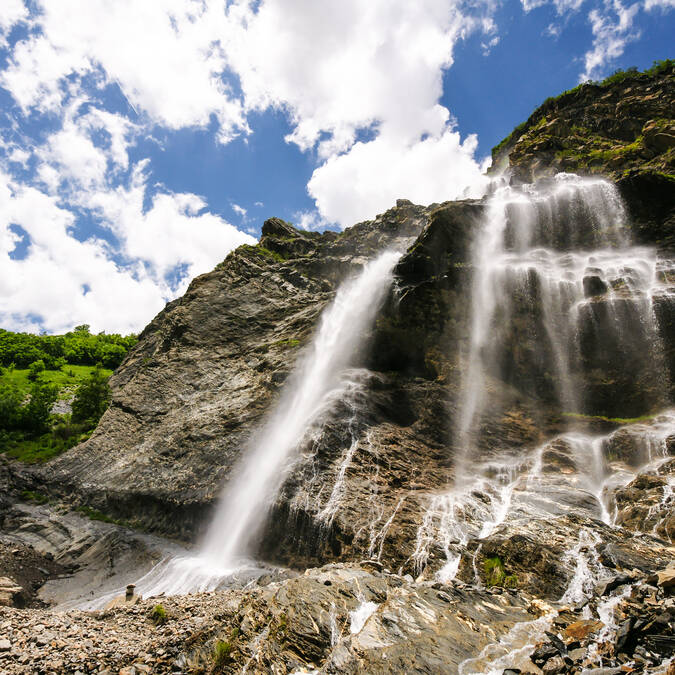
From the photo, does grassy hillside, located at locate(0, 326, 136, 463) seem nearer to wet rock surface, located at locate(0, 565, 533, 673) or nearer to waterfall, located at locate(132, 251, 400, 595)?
waterfall, located at locate(132, 251, 400, 595)

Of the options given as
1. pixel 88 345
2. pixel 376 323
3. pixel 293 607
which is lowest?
pixel 293 607

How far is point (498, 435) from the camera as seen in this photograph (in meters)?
20.6

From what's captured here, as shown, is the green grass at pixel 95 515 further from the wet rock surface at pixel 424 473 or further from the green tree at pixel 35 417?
the green tree at pixel 35 417

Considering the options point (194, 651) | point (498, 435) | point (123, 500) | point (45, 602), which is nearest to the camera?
point (194, 651)

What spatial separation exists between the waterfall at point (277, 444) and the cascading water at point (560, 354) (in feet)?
25.0

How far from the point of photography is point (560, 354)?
72.6 ft

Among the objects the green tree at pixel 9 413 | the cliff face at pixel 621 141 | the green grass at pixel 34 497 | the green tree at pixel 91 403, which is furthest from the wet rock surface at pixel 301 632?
the green tree at pixel 9 413

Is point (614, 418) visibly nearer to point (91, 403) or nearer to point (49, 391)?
point (91, 403)

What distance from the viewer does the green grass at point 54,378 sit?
158ft

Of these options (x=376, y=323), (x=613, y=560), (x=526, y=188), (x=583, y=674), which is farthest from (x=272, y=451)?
(x=526, y=188)

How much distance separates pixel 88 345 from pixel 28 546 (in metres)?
53.9

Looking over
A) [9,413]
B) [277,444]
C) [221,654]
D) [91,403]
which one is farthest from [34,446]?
[221,654]

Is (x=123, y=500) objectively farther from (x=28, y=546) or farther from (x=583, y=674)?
(x=583, y=674)

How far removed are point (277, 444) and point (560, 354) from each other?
16951 mm
